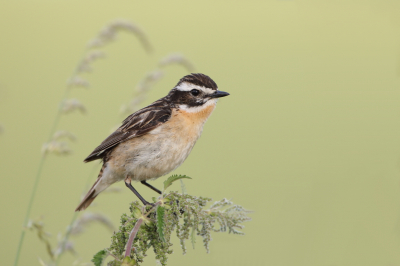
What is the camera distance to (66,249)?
162 inches

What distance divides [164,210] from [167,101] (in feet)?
8.99

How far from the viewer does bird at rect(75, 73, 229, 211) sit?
448cm

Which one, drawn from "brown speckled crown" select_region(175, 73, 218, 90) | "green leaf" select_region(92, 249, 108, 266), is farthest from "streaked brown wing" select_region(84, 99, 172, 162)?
"green leaf" select_region(92, 249, 108, 266)

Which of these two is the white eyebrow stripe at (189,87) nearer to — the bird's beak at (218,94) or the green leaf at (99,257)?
the bird's beak at (218,94)

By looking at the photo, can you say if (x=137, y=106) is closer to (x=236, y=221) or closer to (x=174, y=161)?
(x=174, y=161)

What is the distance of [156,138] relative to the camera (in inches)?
178

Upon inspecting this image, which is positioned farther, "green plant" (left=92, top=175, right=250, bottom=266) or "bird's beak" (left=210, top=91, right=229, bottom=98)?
"bird's beak" (left=210, top=91, right=229, bottom=98)

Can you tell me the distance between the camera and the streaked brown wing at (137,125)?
459 cm

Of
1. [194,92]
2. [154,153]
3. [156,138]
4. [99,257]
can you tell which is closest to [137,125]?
[156,138]

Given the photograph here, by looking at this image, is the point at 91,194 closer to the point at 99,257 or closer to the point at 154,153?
the point at 154,153

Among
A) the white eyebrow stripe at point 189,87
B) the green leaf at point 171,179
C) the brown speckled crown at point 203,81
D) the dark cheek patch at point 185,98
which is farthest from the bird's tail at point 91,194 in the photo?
Result: the green leaf at point 171,179

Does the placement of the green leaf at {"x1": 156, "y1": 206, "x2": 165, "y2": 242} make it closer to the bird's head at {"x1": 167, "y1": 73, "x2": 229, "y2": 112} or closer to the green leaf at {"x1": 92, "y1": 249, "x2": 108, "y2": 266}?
the green leaf at {"x1": 92, "y1": 249, "x2": 108, "y2": 266}

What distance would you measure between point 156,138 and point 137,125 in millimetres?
279

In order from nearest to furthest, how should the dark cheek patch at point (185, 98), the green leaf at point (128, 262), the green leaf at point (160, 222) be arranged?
the green leaf at point (128, 262) < the green leaf at point (160, 222) < the dark cheek patch at point (185, 98)
